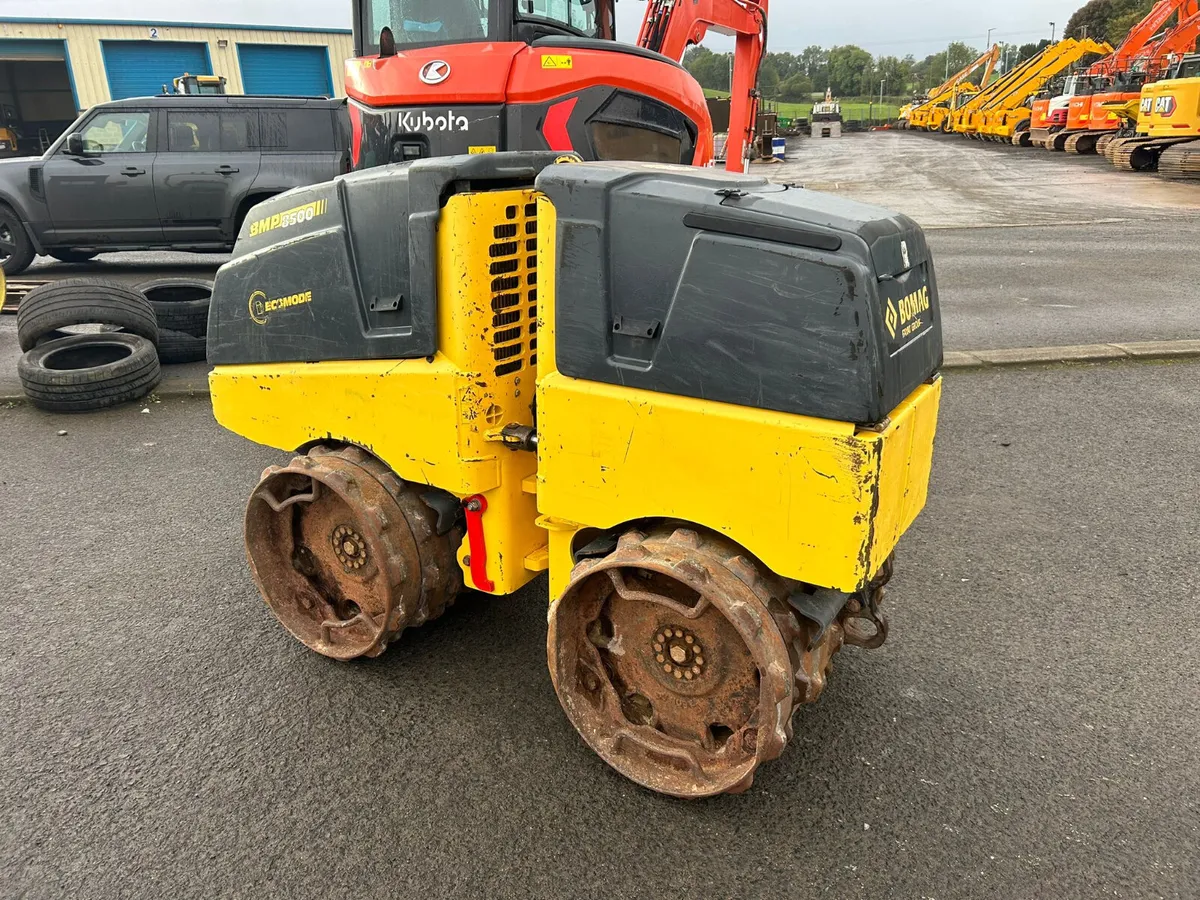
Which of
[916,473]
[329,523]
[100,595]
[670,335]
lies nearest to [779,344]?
[670,335]

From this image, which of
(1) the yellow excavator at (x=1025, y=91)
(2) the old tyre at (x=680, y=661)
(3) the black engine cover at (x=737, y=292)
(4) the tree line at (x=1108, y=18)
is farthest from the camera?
(4) the tree line at (x=1108, y=18)

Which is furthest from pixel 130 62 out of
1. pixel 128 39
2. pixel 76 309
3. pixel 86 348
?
pixel 76 309

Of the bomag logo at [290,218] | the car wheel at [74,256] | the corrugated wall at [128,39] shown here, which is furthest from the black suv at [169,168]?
the corrugated wall at [128,39]

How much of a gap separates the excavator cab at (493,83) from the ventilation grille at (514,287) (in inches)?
121

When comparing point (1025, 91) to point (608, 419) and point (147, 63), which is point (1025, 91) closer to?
point (147, 63)

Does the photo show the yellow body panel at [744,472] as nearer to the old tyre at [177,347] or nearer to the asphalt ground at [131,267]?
the old tyre at [177,347]

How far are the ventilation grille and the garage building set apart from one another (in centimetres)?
2945

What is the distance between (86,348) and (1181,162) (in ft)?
75.6

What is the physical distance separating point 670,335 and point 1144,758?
1.95 meters

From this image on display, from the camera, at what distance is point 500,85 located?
17.9 feet

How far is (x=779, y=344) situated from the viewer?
6.94ft

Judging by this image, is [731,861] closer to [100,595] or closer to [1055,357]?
[100,595]

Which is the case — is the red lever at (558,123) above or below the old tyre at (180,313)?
above

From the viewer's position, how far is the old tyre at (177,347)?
691cm
